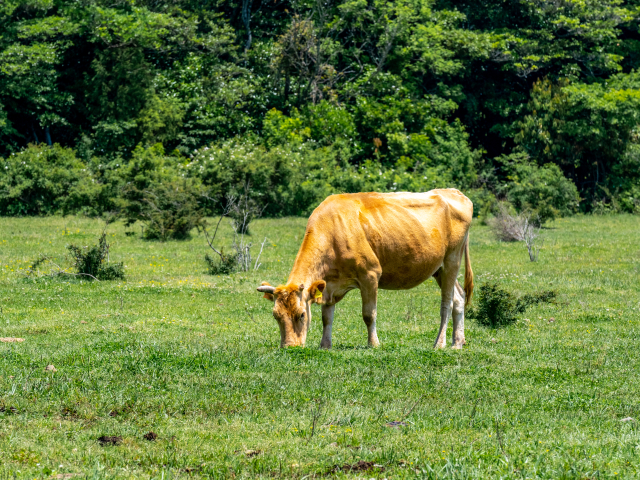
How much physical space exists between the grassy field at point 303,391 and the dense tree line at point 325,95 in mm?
21639

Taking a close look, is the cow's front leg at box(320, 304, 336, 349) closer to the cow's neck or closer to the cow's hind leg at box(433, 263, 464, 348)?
the cow's neck

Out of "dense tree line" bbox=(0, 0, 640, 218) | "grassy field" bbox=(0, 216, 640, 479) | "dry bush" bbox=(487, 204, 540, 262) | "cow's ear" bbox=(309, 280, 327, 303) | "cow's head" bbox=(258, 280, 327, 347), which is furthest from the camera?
"dense tree line" bbox=(0, 0, 640, 218)

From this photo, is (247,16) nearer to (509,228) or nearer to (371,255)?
(509,228)

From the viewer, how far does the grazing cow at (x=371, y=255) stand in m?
10.5

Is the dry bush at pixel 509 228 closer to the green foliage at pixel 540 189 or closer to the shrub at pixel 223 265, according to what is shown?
the green foliage at pixel 540 189

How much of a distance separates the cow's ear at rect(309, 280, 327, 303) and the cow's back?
0.73 metres

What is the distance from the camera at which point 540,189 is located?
125 feet

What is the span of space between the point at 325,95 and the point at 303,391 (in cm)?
3674

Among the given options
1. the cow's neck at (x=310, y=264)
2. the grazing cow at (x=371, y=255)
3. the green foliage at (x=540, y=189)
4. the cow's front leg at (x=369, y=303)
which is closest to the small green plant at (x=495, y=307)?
the grazing cow at (x=371, y=255)

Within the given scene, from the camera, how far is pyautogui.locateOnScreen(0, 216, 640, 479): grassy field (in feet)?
20.5

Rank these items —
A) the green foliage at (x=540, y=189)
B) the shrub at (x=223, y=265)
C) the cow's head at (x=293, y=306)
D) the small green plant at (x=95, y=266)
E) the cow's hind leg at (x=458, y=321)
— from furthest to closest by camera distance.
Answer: the green foliage at (x=540, y=189)
the shrub at (x=223, y=265)
the small green plant at (x=95, y=266)
the cow's hind leg at (x=458, y=321)
the cow's head at (x=293, y=306)

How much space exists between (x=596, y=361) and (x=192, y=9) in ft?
131

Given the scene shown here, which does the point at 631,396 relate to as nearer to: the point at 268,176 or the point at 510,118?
the point at 268,176

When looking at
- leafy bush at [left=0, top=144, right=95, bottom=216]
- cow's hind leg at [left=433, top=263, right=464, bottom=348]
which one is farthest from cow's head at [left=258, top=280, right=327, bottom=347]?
leafy bush at [left=0, top=144, right=95, bottom=216]
